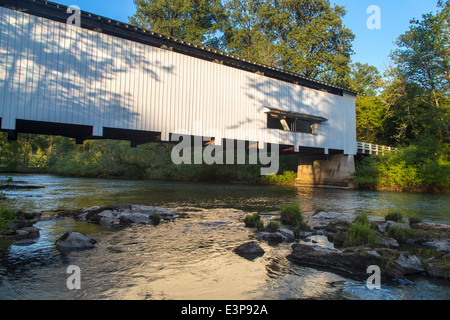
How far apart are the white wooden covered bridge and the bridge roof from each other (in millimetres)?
37

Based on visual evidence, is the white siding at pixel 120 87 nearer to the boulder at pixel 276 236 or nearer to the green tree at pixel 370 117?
the boulder at pixel 276 236

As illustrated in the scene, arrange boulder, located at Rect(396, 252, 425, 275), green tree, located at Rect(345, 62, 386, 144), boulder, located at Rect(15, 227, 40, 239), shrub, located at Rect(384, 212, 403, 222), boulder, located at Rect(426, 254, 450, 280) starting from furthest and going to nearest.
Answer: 1. green tree, located at Rect(345, 62, 386, 144)
2. shrub, located at Rect(384, 212, 403, 222)
3. boulder, located at Rect(15, 227, 40, 239)
4. boulder, located at Rect(396, 252, 425, 275)
5. boulder, located at Rect(426, 254, 450, 280)

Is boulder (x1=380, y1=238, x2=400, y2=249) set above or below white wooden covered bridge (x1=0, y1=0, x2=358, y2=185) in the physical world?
below

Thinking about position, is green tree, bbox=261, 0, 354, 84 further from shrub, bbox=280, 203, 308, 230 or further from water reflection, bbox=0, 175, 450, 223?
shrub, bbox=280, 203, 308, 230

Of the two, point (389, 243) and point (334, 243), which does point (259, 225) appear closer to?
point (334, 243)

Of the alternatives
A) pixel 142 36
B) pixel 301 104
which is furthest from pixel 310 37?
pixel 142 36

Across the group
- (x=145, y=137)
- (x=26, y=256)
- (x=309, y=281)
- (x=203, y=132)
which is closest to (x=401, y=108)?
(x=203, y=132)

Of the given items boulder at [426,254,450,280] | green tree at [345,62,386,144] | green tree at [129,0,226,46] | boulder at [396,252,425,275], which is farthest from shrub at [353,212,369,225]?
green tree at [129,0,226,46]

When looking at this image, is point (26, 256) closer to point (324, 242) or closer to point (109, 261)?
point (109, 261)

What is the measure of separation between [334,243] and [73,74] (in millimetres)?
9931

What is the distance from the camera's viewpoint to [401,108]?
25.0 meters

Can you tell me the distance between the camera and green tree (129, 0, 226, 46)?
99.8 feet

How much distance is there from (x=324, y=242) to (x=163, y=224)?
3.34m

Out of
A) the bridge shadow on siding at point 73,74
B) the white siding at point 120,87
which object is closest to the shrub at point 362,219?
the white siding at point 120,87
